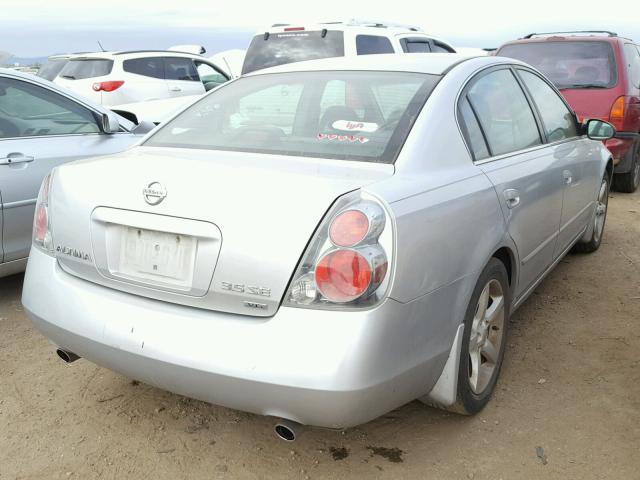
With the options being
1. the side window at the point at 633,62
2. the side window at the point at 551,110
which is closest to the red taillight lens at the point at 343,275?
the side window at the point at 551,110

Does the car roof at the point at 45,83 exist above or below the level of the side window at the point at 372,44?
above

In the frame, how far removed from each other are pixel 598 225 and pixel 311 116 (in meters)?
3.17

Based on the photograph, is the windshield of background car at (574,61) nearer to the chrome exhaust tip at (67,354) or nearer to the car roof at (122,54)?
the car roof at (122,54)

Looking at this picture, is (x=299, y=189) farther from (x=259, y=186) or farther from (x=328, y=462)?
(x=328, y=462)

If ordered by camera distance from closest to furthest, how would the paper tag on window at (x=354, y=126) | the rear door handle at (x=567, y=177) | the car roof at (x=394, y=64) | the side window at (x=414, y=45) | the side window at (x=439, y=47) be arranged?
the paper tag on window at (x=354, y=126) → the car roof at (x=394, y=64) → the rear door handle at (x=567, y=177) → the side window at (x=414, y=45) → the side window at (x=439, y=47)

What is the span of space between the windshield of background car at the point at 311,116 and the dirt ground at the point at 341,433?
3.78 feet

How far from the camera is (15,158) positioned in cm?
411

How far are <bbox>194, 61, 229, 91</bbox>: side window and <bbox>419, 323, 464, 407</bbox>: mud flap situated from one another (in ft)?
31.0

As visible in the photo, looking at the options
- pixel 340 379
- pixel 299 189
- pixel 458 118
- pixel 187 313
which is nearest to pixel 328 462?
pixel 340 379

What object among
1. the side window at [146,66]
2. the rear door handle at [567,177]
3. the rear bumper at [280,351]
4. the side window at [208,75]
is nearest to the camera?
the rear bumper at [280,351]

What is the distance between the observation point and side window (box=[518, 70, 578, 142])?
3.85 meters

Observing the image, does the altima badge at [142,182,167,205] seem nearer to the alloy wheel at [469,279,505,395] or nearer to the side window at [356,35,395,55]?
the alloy wheel at [469,279,505,395]

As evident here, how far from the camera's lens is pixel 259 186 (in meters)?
2.25

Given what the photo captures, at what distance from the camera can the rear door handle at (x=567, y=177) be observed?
3.73 meters
